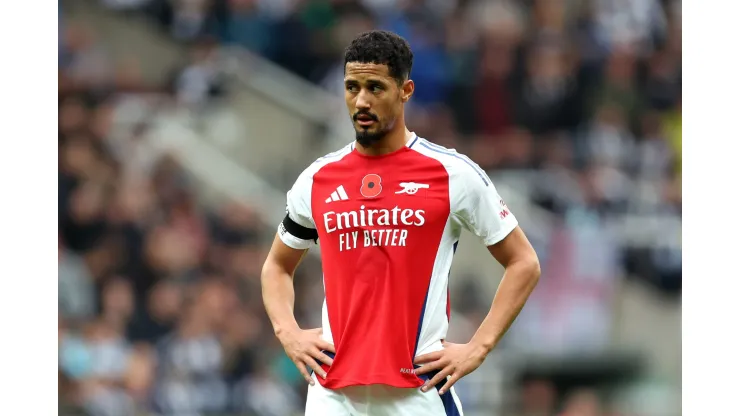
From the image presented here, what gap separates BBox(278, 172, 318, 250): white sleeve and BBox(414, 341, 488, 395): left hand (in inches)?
32.6

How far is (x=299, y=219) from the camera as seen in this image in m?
5.01

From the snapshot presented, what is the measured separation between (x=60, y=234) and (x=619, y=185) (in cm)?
588

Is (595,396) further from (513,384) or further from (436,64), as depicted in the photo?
(436,64)

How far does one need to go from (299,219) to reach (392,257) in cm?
58

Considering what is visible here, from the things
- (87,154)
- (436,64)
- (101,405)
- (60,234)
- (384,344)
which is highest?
(436,64)

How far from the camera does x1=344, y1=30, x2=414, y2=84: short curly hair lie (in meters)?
4.58

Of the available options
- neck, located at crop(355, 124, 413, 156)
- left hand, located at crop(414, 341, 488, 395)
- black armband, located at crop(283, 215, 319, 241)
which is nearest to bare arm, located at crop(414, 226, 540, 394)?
left hand, located at crop(414, 341, 488, 395)

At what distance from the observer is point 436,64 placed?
1138 centimetres

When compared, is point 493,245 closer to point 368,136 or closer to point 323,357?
point 368,136

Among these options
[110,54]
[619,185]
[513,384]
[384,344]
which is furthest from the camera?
[110,54]

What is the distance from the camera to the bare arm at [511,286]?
4.71 m

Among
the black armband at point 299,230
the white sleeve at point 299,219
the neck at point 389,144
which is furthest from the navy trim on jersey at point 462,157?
the black armband at point 299,230

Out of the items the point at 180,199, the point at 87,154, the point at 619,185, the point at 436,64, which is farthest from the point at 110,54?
the point at 619,185

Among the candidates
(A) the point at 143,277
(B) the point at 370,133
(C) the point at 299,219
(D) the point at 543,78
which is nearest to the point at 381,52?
(B) the point at 370,133
